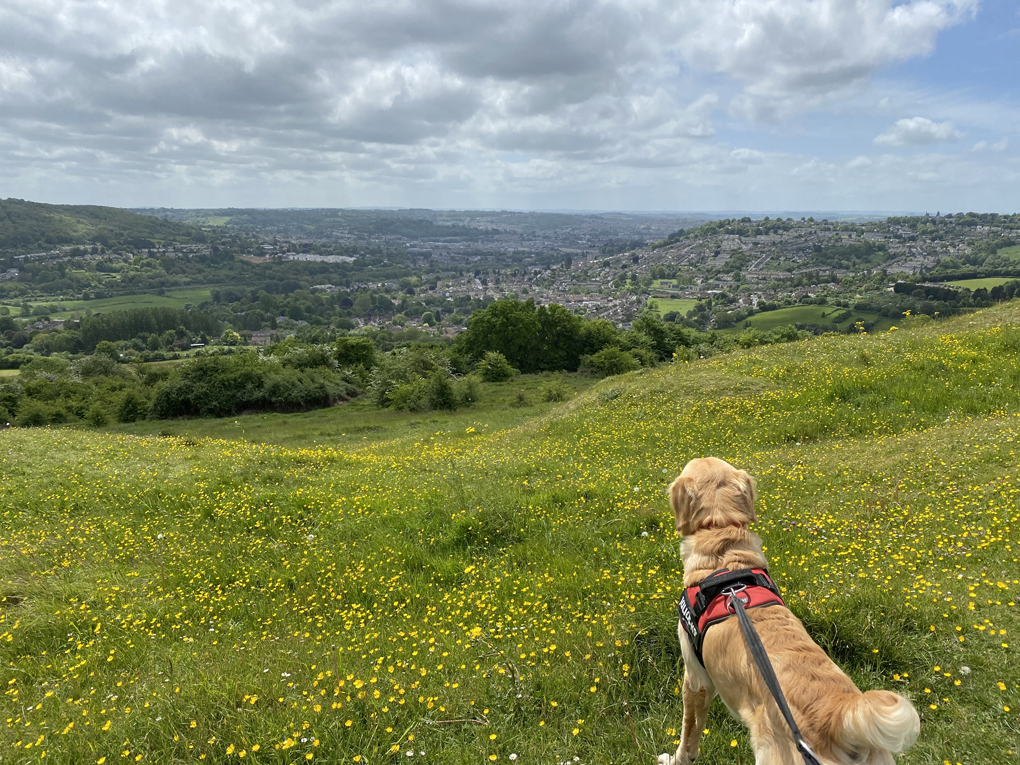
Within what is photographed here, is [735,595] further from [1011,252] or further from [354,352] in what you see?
[1011,252]

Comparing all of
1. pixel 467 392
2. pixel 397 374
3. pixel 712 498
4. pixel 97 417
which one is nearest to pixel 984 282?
pixel 467 392

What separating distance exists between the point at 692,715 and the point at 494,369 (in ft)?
213

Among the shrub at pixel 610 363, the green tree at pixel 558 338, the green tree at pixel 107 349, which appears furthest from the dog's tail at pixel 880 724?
the green tree at pixel 107 349

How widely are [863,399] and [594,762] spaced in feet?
47.9

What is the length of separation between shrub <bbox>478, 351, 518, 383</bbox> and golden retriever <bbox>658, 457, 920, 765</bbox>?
63.3 meters

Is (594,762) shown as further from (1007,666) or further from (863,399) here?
(863,399)

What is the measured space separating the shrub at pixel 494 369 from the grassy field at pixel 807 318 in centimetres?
4927

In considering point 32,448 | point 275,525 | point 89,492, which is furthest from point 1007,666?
point 32,448

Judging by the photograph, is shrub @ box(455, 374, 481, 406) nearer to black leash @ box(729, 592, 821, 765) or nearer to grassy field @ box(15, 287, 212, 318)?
black leash @ box(729, 592, 821, 765)

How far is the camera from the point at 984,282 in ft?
304

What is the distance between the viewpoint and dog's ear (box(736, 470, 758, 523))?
14.0 feet

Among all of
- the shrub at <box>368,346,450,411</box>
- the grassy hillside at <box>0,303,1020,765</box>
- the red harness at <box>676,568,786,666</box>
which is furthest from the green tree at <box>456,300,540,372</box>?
the red harness at <box>676,568,786,666</box>

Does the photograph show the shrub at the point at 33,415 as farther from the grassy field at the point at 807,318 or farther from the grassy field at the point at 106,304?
the grassy field at the point at 106,304

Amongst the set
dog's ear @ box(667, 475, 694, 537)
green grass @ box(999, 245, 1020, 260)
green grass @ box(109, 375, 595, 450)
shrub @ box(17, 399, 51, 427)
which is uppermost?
green grass @ box(999, 245, 1020, 260)
